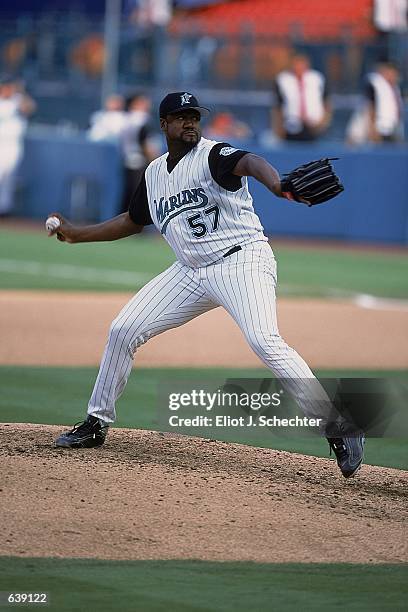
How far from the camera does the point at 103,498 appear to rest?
18.8 feet

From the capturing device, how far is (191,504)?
5.73m

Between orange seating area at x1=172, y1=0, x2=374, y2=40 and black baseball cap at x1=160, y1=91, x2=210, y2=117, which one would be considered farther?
orange seating area at x1=172, y1=0, x2=374, y2=40

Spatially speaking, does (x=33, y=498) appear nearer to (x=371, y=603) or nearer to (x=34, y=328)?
(x=371, y=603)

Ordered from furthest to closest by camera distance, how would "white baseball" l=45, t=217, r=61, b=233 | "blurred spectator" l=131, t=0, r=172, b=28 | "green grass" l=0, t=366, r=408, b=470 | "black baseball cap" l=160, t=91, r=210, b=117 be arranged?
"blurred spectator" l=131, t=0, r=172, b=28 → "green grass" l=0, t=366, r=408, b=470 → "white baseball" l=45, t=217, r=61, b=233 → "black baseball cap" l=160, t=91, r=210, b=117

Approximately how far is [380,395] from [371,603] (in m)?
2.06

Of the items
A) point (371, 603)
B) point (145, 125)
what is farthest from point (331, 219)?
point (371, 603)

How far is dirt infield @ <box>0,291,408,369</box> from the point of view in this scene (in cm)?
1020

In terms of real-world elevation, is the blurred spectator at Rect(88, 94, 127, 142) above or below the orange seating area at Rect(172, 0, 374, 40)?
below

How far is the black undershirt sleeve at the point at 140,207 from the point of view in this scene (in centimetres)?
671

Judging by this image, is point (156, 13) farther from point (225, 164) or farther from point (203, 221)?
point (225, 164)

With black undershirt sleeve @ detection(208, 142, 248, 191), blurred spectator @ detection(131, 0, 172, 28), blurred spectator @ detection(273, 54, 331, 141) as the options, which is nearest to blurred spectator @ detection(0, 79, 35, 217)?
blurred spectator @ detection(131, 0, 172, 28)

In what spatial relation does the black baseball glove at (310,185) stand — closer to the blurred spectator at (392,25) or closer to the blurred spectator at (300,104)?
the blurred spectator at (300,104)

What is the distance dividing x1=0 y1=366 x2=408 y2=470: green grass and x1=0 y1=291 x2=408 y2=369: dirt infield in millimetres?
396

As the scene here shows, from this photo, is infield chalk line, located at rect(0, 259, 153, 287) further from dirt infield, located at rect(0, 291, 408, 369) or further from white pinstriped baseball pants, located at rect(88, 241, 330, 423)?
white pinstriped baseball pants, located at rect(88, 241, 330, 423)
